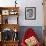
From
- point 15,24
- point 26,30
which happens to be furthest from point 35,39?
point 15,24

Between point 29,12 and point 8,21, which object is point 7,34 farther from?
point 29,12

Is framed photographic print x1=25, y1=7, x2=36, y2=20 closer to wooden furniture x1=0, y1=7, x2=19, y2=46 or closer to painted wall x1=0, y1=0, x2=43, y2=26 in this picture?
painted wall x1=0, y1=0, x2=43, y2=26

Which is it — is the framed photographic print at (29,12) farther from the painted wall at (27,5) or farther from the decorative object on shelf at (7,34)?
the decorative object on shelf at (7,34)

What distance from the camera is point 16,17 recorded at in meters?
5.87

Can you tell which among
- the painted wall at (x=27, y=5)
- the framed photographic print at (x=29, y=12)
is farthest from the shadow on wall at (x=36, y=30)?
the framed photographic print at (x=29, y=12)

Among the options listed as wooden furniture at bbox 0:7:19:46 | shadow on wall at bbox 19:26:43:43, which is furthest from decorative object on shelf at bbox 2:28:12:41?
shadow on wall at bbox 19:26:43:43

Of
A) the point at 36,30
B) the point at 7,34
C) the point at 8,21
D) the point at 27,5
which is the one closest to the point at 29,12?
the point at 27,5

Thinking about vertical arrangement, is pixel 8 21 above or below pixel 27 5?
below

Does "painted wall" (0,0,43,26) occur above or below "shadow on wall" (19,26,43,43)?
above

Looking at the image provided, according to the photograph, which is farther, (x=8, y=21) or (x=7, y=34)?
(x=8, y=21)

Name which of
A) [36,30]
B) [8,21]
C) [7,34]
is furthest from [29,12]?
[7,34]

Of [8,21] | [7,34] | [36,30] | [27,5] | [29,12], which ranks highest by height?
[27,5]

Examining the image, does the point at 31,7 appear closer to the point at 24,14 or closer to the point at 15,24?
the point at 24,14

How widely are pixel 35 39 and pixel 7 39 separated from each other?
3.40ft
